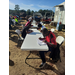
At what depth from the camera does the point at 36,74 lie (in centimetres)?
196

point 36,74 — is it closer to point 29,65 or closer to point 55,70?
point 29,65

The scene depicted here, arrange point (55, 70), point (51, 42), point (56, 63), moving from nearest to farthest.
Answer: point (51, 42) → point (55, 70) → point (56, 63)

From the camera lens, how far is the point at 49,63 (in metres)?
2.41

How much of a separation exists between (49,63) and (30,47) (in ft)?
4.16
